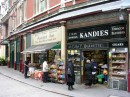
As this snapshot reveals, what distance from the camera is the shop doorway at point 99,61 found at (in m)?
16.8

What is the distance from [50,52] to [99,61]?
5.59m

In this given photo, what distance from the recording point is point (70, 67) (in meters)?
15.9

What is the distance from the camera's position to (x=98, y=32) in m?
16.2

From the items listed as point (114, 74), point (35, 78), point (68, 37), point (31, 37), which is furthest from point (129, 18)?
point (31, 37)

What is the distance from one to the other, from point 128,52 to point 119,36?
1.01 metres

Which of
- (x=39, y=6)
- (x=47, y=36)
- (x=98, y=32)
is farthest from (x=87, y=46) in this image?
Result: (x=39, y=6)

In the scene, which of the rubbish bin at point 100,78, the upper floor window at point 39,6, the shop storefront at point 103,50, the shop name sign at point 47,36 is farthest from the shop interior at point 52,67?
the upper floor window at point 39,6

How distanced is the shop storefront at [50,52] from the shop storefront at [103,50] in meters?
1.20

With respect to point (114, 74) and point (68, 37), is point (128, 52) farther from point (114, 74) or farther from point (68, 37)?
point (68, 37)

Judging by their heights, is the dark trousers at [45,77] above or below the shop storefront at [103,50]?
below

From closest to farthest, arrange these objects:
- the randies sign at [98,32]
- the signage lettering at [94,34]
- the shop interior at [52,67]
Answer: the randies sign at [98,32], the signage lettering at [94,34], the shop interior at [52,67]

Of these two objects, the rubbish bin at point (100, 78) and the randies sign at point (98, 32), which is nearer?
the randies sign at point (98, 32)

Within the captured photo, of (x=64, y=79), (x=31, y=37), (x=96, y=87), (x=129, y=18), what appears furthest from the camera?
(x=31, y=37)

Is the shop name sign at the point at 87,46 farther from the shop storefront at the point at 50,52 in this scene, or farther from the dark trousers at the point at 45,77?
the dark trousers at the point at 45,77
